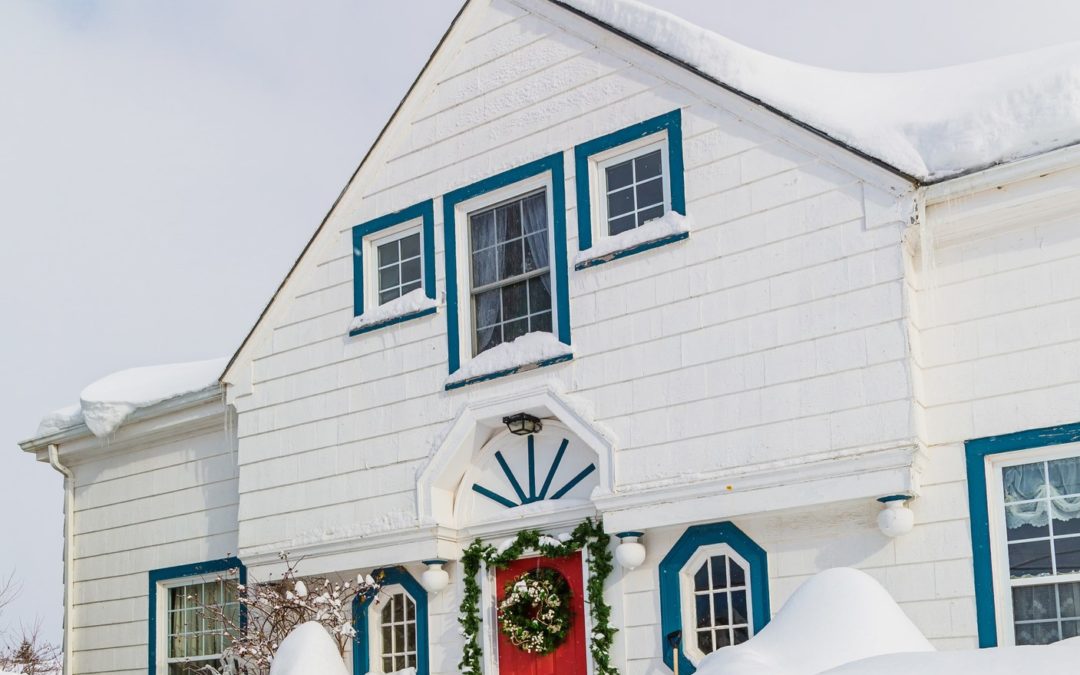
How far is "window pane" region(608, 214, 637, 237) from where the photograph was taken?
11.1 metres

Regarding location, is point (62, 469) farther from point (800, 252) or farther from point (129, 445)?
point (800, 252)

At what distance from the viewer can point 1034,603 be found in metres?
8.95

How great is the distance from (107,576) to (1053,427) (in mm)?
10886

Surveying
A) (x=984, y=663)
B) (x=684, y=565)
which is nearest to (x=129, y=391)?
(x=684, y=565)

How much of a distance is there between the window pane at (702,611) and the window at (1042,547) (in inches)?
91.6

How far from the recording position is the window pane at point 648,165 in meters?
11.1

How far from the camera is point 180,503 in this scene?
1464 cm

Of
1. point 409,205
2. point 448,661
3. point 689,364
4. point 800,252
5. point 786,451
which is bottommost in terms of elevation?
point 448,661

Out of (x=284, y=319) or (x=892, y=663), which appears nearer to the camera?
(x=892, y=663)

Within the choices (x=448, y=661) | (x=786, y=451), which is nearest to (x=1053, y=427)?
(x=786, y=451)

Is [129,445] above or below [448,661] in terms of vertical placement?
above

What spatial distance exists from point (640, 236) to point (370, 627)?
15.1 feet

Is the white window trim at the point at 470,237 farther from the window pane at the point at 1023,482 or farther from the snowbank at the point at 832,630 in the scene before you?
the snowbank at the point at 832,630

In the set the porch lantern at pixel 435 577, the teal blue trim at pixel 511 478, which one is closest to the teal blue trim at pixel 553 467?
the teal blue trim at pixel 511 478
